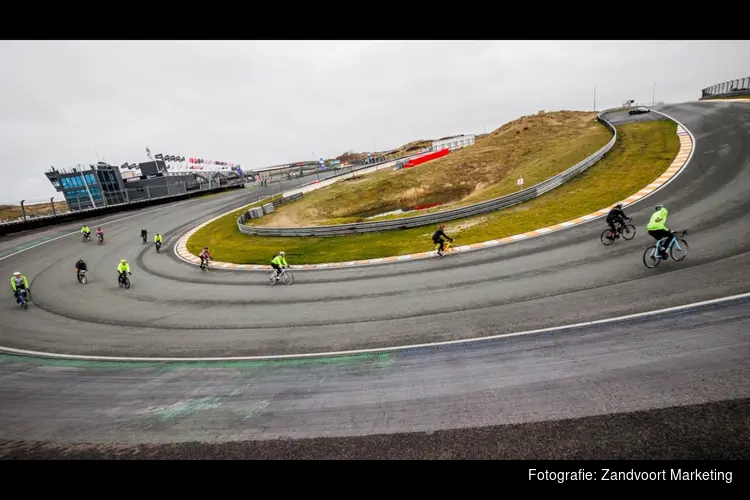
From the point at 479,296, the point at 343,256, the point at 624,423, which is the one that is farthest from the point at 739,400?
the point at 343,256

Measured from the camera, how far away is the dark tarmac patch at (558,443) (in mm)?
4586

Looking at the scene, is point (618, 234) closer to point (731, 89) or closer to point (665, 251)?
point (665, 251)

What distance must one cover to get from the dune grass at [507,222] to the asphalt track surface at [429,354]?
8.86 ft

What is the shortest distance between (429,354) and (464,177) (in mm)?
34334

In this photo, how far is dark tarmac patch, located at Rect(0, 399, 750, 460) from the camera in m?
4.59

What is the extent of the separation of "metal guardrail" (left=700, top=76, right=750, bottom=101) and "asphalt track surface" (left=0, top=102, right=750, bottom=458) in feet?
156

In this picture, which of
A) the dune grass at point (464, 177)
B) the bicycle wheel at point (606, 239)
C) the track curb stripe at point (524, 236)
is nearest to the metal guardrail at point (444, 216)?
the dune grass at point (464, 177)

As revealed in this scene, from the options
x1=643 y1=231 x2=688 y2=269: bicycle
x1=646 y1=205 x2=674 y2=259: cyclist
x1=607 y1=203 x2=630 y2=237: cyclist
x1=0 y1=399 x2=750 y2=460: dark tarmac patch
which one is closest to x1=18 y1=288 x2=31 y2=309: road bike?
x1=0 y1=399 x2=750 y2=460: dark tarmac patch

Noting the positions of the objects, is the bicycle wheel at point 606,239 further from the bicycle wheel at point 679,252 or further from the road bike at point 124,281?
the road bike at point 124,281

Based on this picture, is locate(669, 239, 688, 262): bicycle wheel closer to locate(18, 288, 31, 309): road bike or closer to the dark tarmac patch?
the dark tarmac patch
